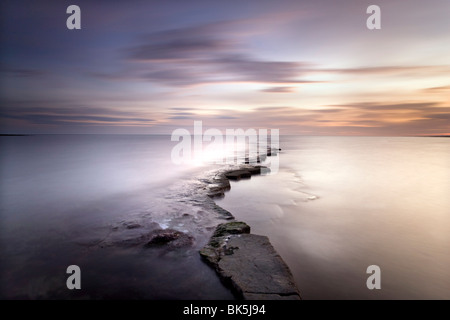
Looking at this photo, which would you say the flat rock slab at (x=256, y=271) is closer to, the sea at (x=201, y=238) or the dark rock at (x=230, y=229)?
the sea at (x=201, y=238)

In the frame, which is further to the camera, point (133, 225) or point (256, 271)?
point (133, 225)

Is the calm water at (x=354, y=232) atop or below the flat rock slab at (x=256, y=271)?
below

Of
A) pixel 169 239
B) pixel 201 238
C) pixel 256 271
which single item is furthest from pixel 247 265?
pixel 169 239

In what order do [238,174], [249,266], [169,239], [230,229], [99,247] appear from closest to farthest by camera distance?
[249,266]
[99,247]
[169,239]
[230,229]
[238,174]

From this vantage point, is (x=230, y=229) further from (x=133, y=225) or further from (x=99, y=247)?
(x=99, y=247)

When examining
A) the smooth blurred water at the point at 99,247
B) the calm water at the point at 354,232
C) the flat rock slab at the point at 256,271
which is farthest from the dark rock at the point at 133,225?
the calm water at the point at 354,232

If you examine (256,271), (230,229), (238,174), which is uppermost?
(238,174)

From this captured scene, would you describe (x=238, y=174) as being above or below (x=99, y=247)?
above

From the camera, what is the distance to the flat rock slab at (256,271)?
4.86m

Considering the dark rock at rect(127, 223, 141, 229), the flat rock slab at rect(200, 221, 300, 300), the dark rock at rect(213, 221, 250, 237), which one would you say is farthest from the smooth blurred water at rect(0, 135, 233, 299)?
the dark rock at rect(213, 221, 250, 237)

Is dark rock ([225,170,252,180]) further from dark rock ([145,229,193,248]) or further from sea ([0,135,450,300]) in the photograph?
dark rock ([145,229,193,248])

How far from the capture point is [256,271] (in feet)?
18.1

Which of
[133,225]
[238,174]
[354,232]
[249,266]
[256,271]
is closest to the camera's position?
[256,271]
